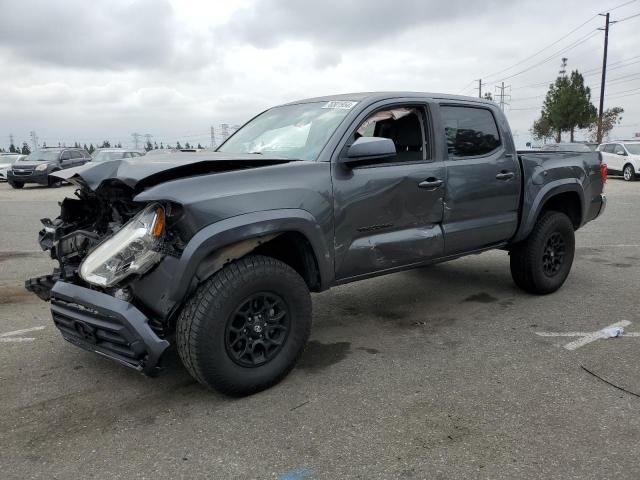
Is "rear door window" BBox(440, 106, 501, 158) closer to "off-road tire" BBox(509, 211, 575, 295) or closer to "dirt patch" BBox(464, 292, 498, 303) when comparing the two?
"off-road tire" BBox(509, 211, 575, 295)

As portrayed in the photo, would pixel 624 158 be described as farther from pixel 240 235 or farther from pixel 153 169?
pixel 153 169

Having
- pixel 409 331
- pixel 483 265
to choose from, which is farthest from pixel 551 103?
pixel 409 331

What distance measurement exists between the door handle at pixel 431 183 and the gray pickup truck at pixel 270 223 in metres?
0.01

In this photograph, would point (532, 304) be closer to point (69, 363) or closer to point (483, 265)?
point (483, 265)

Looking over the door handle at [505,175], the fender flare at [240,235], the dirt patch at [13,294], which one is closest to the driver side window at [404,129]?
the door handle at [505,175]

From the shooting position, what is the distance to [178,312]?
10.1 feet

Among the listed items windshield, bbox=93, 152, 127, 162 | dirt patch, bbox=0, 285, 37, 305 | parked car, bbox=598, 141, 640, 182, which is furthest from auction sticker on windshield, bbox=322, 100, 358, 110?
parked car, bbox=598, 141, 640, 182

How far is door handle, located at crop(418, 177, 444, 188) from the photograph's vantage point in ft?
13.1

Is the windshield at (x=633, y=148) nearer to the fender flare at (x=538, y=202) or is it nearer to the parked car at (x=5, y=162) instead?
the fender flare at (x=538, y=202)

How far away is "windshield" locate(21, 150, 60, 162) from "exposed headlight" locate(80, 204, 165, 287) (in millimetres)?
22024

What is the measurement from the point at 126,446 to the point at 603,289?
4.84 metres

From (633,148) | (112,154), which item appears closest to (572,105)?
(633,148)

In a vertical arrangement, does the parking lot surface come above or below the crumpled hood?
below

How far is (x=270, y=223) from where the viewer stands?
313 cm
